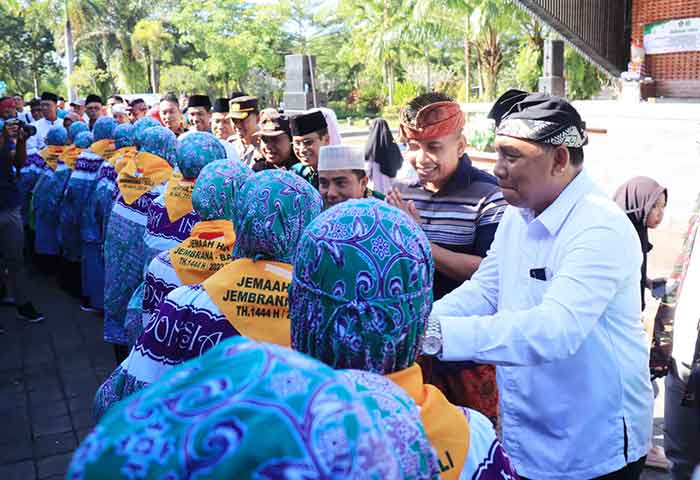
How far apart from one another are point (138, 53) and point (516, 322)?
46067 mm

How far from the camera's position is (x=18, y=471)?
13.1 ft

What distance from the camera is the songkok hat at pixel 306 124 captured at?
4.46 metres

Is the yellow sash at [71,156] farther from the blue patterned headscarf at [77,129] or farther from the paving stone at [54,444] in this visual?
the paving stone at [54,444]

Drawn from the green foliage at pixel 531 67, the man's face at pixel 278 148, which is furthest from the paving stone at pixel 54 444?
the green foliage at pixel 531 67

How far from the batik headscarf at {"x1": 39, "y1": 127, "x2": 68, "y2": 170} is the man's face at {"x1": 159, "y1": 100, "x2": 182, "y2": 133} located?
134cm

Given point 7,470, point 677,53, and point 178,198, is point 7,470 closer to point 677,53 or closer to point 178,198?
point 178,198

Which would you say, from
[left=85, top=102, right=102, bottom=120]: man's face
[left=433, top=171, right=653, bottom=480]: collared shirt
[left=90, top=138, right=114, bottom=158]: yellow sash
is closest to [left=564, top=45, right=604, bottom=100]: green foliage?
[left=85, top=102, right=102, bottom=120]: man's face

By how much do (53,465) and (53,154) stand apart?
4.92 metres

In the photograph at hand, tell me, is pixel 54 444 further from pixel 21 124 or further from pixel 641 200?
pixel 21 124

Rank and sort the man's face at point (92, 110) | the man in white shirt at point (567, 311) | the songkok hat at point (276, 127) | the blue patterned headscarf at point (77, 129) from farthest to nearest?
the man's face at point (92, 110) < the blue patterned headscarf at point (77, 129) < the songkok hat at point (276, 127) < the man in white shirt at point (567, 311)

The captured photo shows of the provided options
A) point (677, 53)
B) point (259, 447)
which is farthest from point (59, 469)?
point (677, 53)

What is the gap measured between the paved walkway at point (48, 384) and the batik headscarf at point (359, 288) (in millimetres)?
3281

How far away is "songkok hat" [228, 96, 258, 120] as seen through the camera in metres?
6.17

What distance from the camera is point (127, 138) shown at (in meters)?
6.10
